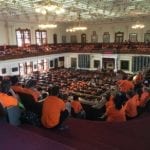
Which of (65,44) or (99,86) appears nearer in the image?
(99,86)

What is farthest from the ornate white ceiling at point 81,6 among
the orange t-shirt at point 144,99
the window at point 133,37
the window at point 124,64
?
the window at point 133,37

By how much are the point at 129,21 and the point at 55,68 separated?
12.5 m

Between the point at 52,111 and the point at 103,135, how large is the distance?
1216 mm

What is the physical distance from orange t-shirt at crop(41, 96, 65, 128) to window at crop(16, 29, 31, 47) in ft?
83.3

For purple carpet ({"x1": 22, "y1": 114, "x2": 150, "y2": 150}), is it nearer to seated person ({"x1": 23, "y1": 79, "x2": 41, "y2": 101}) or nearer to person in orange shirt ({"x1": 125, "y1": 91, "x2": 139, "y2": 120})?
person in orange shirt ({"x1": 125, "y1": 91, "x2": 139, "y2": 120})

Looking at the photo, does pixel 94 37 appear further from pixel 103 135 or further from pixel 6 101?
pixel 6 101

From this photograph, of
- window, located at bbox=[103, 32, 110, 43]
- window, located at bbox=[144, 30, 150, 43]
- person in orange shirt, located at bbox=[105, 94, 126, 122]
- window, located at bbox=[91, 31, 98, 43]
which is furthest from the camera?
window, located at bbox=[91, 31, 98, 43]

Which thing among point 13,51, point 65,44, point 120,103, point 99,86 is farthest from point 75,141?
point 65,44

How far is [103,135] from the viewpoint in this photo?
470cm

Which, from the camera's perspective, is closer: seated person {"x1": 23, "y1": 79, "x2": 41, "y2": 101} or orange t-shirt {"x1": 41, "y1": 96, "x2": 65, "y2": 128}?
orange t-shirt {"x1": 41, "y1": 96, "x2": 65, "y2": 128}

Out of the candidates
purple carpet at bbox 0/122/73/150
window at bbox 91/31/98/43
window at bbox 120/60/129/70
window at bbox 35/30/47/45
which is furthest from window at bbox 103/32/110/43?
purple carpet at bbox 0/122/73/150

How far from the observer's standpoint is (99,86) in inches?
850

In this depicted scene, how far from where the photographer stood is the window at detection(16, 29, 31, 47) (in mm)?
28691

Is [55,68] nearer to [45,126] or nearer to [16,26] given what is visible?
[16,26]
